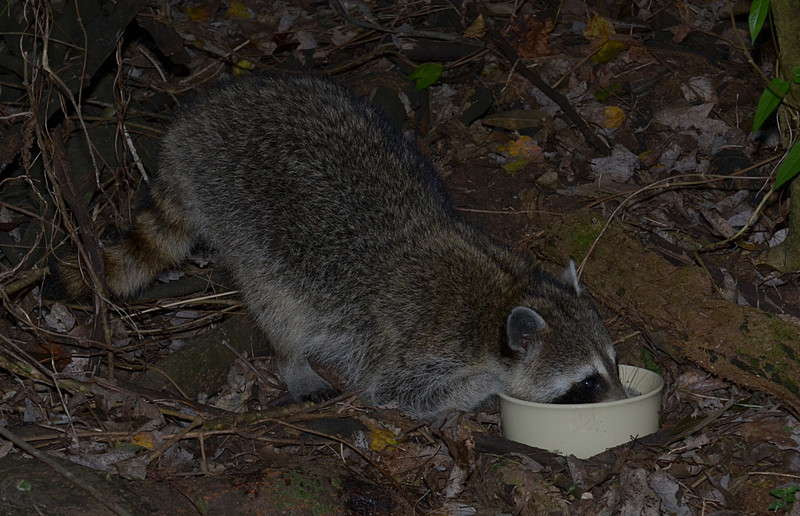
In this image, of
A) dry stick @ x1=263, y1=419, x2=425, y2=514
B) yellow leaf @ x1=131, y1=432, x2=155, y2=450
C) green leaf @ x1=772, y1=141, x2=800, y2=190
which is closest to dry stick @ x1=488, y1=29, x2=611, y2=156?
green leaf @ x1=772, y1=141, x2=800, y2=190

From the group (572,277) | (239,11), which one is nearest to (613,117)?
(572,277)

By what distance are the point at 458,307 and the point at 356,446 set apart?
96 cm

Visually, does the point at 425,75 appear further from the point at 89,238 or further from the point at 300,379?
the point at 89,238

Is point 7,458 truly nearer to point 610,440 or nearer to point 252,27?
point 610,440

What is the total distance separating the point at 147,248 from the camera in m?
5.27

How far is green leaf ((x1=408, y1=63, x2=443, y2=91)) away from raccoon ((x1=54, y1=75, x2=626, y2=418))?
1.45 m

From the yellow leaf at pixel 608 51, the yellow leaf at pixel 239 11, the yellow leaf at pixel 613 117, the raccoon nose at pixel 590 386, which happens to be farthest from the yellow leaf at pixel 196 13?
the raccoon nose at pixel 590 386

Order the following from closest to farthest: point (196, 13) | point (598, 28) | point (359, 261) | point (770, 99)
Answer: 1. point (770, 99)
2. point (359, 261)
3. point (598, 28)
4. point (196, 13)

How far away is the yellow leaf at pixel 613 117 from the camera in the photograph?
645 cm

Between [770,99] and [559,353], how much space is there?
1645mm

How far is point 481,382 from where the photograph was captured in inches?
184

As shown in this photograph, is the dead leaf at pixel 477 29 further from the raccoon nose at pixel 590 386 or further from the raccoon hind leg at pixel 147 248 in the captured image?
the raccoon nose at pixel 590 386

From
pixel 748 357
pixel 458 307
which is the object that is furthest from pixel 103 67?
pixel 748 357

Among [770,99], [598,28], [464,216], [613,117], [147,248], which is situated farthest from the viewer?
[598,28]
